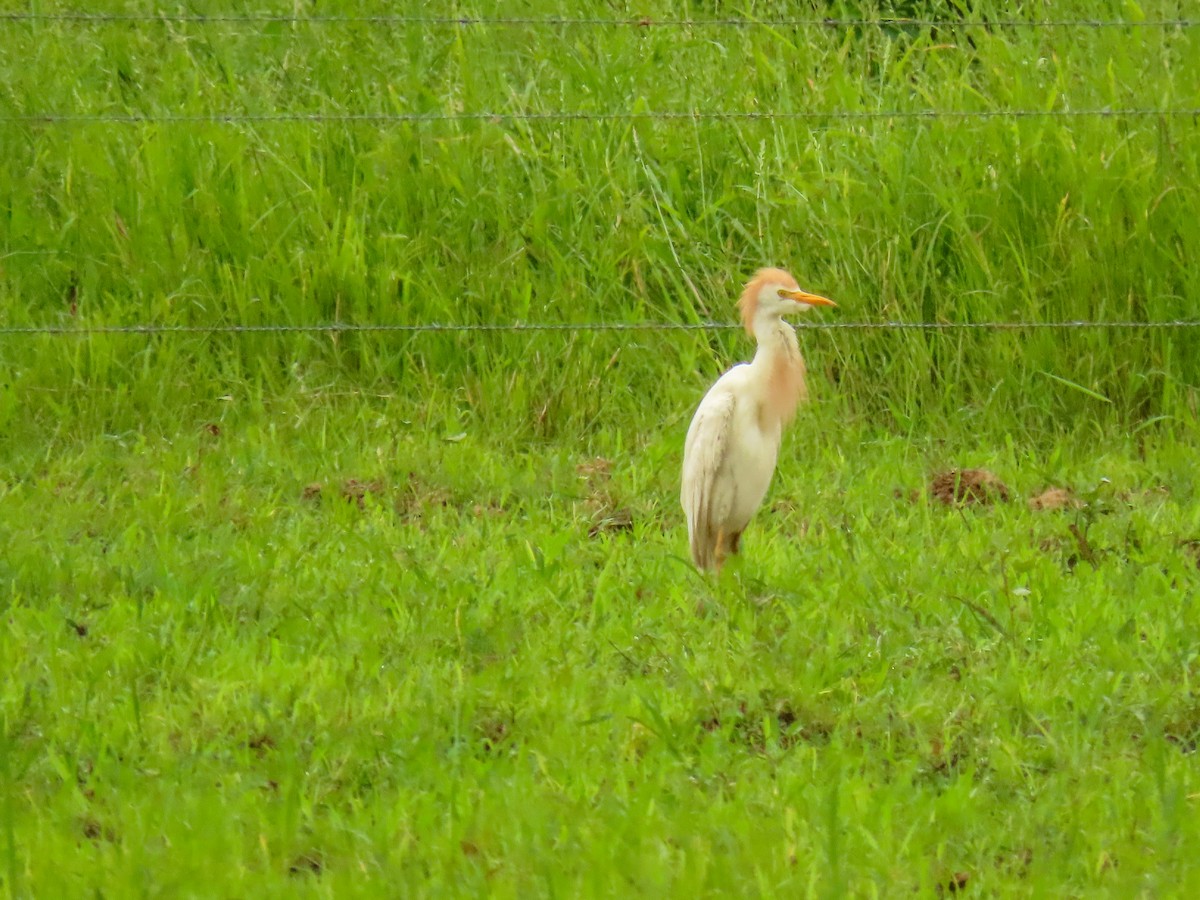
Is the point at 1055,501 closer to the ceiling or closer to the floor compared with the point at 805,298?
closer to the floor

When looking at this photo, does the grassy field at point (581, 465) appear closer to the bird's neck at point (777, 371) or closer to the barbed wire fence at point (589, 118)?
the barbed wire fence at point (589, 118)

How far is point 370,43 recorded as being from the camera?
7.73m

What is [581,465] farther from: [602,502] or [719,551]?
[719,551]

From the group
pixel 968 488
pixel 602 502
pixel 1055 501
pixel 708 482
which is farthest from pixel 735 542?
pixel 1055 501

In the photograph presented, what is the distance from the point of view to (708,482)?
15.4 ft

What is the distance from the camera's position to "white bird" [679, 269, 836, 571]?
4.72 m

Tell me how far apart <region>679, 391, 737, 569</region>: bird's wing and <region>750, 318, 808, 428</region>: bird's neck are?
3.9 inches

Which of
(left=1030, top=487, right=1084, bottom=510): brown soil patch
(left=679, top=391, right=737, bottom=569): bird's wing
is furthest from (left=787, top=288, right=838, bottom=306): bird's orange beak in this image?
(left=1030, top=487, right=1084, bottom=510): brown soil patch

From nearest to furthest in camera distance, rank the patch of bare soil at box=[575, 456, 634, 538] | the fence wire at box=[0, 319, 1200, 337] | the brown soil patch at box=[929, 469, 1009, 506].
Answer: the patch of bare soil at box=[575, 456, 634, 538], the brown soil patch at box=[929, 469, 1009, 506], the fence wire at box=[0, 319, 1200, 337]

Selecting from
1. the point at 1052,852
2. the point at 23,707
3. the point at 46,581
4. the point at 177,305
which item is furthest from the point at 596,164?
the point at 1052,852

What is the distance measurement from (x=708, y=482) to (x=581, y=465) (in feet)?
3.65

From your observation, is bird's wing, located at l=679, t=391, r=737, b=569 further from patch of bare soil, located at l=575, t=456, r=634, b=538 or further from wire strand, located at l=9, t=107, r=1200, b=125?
wire strand, located at l=9, t=107, r=1200, b=125

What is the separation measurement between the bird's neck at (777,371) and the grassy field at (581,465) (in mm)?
423

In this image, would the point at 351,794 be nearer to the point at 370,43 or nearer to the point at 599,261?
the point at 599,261
